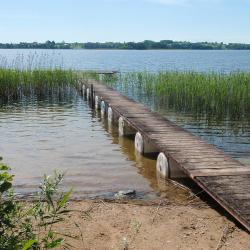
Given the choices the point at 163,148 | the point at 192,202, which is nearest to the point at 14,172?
the point at 163,148

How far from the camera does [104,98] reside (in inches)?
649

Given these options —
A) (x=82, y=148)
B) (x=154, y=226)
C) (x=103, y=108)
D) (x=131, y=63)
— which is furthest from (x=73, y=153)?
(x=131, y=63)

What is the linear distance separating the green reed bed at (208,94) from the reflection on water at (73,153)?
3511 millimetres

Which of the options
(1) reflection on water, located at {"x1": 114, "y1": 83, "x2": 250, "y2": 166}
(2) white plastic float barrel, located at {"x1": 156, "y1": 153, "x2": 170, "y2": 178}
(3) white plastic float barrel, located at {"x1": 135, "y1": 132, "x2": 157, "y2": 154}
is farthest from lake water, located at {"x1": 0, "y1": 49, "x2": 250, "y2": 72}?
(2) white plastic float barrel, located at {"x1": 156, "y1": 153, "x2": 170, "y2": 178}

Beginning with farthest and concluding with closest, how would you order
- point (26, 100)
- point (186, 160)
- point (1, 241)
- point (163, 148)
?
point (26, 100) < point (163, 148) < point (186, 160) < point (1, 241)

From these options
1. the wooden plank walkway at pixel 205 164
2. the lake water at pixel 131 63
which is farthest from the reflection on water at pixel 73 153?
the lake water at pixel 131 63

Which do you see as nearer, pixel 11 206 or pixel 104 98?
pixel 11 206

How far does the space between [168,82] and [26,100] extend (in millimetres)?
6869

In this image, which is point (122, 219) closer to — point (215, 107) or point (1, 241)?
point (1, 241)

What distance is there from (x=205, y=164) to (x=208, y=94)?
9206 mm

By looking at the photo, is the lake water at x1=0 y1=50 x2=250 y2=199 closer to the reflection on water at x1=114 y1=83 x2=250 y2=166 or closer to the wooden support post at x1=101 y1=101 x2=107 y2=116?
the reflection on water at x1=114 y1=83 x2=250 y2=166

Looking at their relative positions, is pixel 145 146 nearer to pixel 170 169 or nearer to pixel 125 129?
pixel 170 169

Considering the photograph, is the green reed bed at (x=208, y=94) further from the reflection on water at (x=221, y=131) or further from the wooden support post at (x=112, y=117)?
the wooden support post at (x=112, y=117)

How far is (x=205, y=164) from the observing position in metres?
7.10
